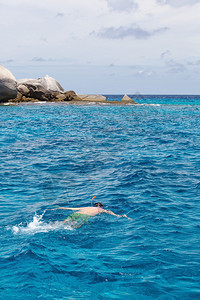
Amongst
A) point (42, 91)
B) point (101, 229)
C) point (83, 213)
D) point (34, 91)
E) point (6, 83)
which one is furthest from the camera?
point (42, 91)

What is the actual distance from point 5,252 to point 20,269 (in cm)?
Answer: 77

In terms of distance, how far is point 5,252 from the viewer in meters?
6.89

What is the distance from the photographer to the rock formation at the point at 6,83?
5463cm

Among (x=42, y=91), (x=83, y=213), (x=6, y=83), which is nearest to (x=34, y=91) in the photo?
(x=42, y=91)

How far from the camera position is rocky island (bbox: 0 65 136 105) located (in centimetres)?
5594

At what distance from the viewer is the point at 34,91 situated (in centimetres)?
6750

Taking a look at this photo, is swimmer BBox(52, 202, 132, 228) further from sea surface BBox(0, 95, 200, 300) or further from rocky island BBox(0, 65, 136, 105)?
rocky island BBox(0, 65, 136, 105)

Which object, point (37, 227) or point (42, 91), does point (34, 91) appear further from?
point (37, 227)

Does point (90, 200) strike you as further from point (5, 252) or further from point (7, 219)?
point (5, 252)

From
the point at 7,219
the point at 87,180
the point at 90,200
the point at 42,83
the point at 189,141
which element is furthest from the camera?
the point at 42,83

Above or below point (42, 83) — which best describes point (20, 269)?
below

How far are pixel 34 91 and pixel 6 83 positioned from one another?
1269 cm

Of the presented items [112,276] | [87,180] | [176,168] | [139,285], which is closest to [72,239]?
[112,276]

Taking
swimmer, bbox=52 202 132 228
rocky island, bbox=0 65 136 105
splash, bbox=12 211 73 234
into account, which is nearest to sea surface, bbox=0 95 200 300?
splash, bbox=12 211 73 234
